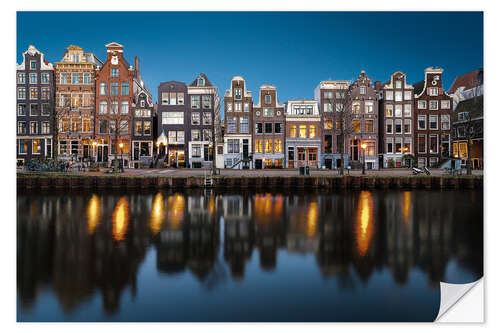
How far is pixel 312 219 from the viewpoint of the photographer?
1180 centimetres

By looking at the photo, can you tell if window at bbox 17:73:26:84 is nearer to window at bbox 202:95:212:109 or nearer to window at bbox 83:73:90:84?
window at bbox 83:73:90:84

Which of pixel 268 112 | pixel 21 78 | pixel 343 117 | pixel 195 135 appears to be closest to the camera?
pixel 343 117

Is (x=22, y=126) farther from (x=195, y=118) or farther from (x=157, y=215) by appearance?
(x=157, y=215)

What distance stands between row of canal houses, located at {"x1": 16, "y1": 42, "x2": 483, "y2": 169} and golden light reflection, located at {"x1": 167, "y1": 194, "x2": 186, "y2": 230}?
2151 cm

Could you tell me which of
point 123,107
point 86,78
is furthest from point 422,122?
point 86,78

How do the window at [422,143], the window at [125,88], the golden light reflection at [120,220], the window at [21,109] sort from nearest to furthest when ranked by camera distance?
the golden light reflection at [120,220]
the window at [21,109]
the window at [125,88]
the window at [422,143]

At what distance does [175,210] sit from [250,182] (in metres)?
8.88

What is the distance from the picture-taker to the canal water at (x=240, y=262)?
5230mm

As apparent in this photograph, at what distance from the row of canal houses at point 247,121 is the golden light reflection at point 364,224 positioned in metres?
23.1

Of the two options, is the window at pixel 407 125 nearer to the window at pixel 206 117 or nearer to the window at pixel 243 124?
the window at pixel 243 124

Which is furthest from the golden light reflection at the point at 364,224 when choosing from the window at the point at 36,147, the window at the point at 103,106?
the window at the point at 36,147

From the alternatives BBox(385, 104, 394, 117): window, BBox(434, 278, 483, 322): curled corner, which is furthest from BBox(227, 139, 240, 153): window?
BBox(434, 278, 483, 322): curled corner

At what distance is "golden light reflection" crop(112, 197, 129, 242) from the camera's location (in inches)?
370

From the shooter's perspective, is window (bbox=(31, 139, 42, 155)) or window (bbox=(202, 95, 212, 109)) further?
window (bbox=(202, 95, 212, 109))
